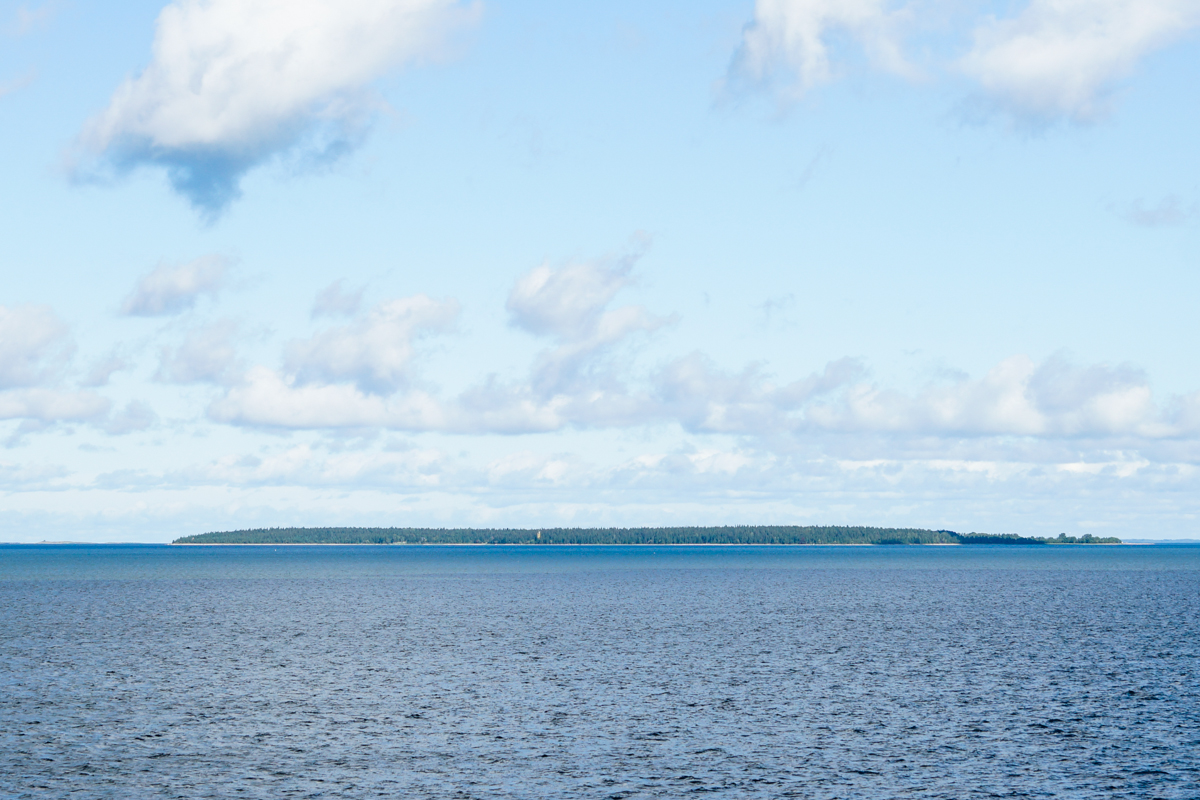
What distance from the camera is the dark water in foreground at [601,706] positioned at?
125 ft

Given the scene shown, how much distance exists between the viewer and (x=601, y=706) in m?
52.2

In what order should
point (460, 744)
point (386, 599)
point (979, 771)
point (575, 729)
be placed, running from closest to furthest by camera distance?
point (979, 771) < point (460, 744) < point (575, 729) < point (386, 599)

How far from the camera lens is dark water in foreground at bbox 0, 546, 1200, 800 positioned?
125 ft

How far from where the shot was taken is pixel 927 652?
74.3 metres

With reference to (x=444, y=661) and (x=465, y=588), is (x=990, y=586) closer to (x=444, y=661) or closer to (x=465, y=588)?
(x=465, y=588)

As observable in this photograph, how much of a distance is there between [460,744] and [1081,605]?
9883cm

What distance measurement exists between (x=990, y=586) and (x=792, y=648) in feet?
350

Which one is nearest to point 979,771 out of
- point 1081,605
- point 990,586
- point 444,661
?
point 444,661

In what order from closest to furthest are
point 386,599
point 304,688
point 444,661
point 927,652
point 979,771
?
point 979,771, point 304,688, point 444,661, point 927,652, point 386,599

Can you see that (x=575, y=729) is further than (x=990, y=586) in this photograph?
No

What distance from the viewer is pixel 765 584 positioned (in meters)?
175

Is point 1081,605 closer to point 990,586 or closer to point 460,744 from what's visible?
point 990,586

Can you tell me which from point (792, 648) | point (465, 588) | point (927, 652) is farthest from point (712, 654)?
point (465, 588)

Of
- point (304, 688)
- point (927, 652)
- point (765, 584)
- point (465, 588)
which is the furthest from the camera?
point (765, 584)
